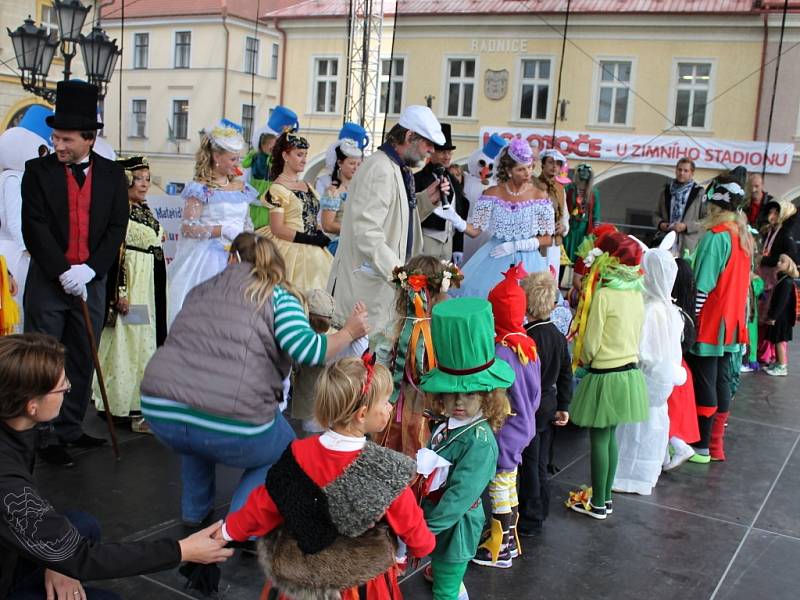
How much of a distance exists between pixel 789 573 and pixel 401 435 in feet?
6.74

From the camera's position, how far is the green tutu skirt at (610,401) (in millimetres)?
4484

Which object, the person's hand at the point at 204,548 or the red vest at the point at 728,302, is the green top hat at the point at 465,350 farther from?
the red vest at the point at 728,302

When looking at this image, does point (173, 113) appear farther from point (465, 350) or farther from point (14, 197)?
point (465, 350)

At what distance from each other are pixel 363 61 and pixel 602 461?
8.49m

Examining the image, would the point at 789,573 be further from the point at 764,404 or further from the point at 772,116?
the point at 772,116

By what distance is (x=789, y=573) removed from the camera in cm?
415

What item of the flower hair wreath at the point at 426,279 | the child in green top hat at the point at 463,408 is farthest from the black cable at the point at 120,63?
the child in green top hat at the point at 463,408

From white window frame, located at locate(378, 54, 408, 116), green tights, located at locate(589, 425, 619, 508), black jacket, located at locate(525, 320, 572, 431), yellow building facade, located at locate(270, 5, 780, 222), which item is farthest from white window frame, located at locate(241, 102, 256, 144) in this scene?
green tights, located at locate(589, 425, 619, 508)

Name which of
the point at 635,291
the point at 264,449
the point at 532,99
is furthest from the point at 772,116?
the point at 264,449

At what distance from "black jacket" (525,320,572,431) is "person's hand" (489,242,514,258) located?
73.3 inches

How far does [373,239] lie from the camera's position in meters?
4.69

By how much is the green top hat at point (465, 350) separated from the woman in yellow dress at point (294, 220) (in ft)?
9.19

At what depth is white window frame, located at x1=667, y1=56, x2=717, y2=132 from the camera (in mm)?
11711

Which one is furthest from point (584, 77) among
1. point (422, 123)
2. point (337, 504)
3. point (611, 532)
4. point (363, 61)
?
point (337, 504)
